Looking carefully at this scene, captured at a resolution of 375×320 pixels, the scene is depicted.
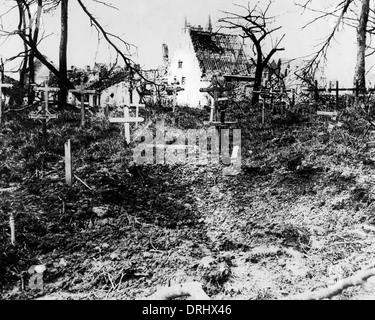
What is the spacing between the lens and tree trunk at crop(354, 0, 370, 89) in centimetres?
1039

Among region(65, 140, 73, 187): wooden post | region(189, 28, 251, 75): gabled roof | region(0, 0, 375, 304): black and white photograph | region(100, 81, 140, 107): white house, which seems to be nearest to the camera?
region(0, 0, 375, 304): black and white photograph

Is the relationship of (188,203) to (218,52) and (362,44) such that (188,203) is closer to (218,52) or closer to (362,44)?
(362,44)

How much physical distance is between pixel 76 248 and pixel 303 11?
8590mm

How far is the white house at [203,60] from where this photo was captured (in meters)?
13.0

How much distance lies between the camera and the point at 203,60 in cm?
1491

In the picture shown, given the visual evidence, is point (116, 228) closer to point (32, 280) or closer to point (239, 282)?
point (32, 280)

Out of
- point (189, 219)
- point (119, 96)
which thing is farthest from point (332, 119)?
point (119, 96)

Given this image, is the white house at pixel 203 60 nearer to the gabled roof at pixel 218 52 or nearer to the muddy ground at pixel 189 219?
the gabled roof at pixel 218 52

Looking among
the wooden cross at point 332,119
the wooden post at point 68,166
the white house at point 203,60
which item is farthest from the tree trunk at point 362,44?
the wooden post at point 68,166

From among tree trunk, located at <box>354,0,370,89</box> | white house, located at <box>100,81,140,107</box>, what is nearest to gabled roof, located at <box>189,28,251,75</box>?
white house, located at <box>100,81,140,107</box>

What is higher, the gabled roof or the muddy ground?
the gabled roof

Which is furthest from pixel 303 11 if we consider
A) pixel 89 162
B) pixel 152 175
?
pixel 89 162

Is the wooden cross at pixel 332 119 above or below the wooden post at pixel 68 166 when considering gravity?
above

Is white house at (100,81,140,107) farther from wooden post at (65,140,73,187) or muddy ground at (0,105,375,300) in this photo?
wooden post at (65,140,73,187)
